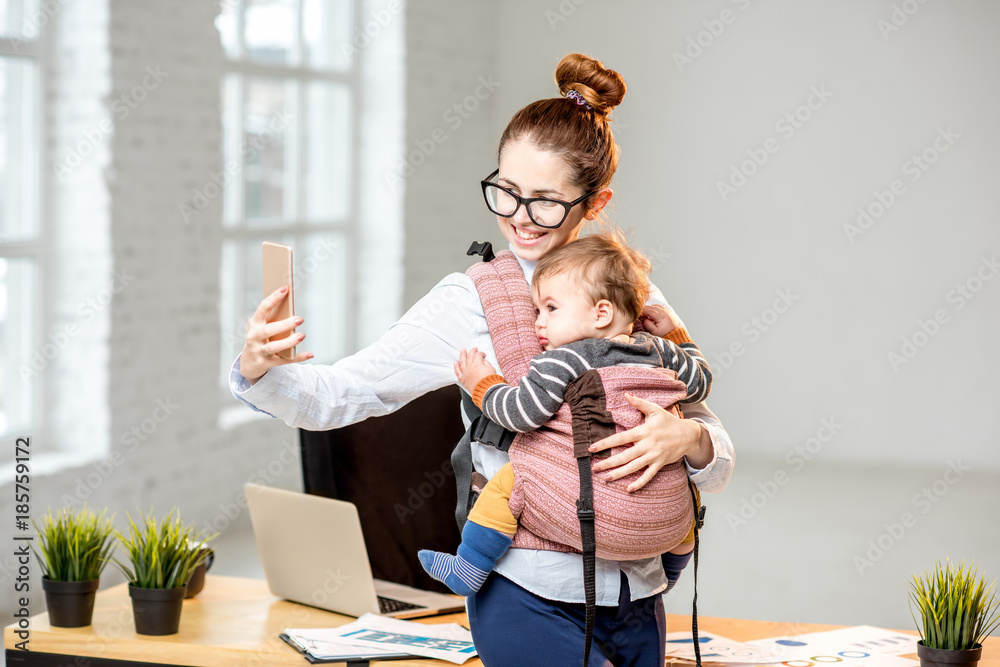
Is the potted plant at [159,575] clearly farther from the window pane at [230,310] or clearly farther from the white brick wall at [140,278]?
the window pane at [230,310]

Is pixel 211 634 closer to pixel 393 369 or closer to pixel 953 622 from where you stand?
pixel 393 369

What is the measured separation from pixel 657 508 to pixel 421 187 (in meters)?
5.56

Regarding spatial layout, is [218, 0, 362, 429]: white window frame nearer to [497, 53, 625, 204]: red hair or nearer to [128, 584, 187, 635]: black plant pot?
[128, 584, 187, 635]: black plant pot

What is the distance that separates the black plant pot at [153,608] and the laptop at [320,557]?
0.92 feet

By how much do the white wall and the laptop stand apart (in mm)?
5249

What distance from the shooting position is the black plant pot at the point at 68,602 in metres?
2.10

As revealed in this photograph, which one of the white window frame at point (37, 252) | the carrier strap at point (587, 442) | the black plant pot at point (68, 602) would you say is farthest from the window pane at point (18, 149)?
the carrier strap at point (587, 442)

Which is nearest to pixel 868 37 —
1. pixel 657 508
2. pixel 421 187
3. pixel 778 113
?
pixel 778 113

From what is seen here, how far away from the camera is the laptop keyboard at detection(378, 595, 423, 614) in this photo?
7.46 ft

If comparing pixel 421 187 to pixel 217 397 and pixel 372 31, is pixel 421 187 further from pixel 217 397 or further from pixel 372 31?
pixel 217 397

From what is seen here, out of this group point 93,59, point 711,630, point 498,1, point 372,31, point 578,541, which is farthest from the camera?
point 498,1

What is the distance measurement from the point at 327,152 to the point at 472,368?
5.12m

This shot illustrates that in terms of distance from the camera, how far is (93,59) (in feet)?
13.9

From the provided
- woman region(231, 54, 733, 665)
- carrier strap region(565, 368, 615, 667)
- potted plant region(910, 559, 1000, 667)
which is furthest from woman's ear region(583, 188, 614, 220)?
potted plant region(910, 559, 1000, 667)
